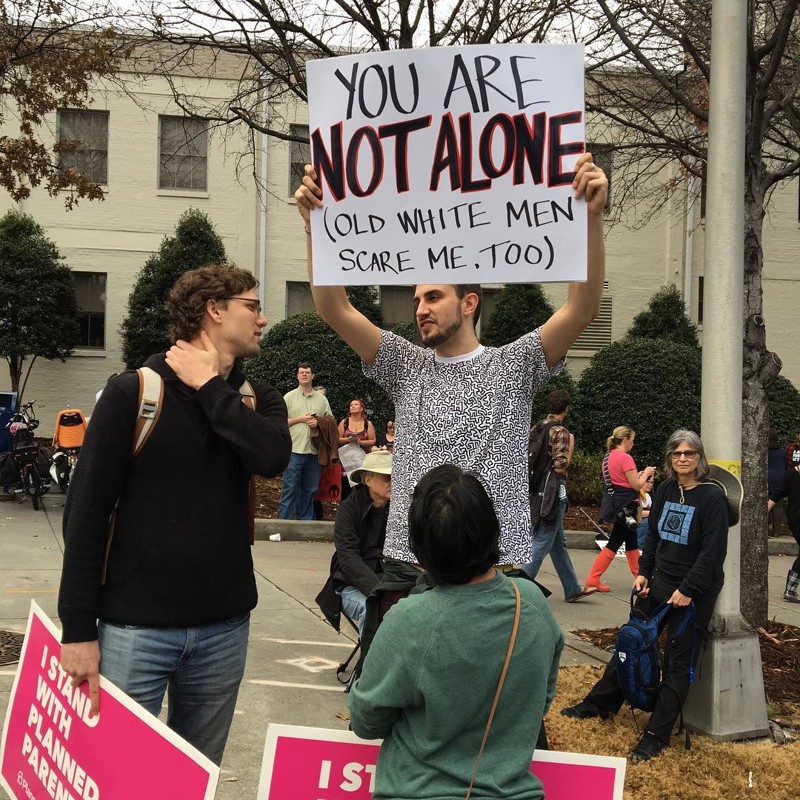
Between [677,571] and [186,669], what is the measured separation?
139 inches

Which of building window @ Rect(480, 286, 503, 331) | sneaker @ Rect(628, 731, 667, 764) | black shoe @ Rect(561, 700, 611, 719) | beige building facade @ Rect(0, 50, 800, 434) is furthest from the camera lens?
building window @ Rect(480, 286, 503, 331)

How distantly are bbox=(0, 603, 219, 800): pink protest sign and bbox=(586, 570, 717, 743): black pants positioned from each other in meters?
3.49

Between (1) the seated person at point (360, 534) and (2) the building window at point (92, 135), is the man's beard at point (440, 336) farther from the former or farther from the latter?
(2) the building window at point (92, 135)

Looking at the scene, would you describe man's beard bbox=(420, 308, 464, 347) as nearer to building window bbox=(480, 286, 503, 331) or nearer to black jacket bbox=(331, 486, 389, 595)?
black jacket bbox=(331, 486, 389, 595)

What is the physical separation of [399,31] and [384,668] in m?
9.99

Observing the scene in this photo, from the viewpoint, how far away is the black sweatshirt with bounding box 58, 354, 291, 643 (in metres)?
2.77

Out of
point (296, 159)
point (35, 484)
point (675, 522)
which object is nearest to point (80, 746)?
point (675, 522)

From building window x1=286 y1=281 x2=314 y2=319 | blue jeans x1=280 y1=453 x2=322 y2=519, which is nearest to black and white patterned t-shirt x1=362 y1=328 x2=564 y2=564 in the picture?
blue jeans x1=280 y1=453 x2=322 y2=519

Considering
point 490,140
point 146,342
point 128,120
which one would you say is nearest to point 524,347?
point 490,140

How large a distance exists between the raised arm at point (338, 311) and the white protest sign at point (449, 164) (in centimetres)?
4

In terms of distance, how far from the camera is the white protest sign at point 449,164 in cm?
330

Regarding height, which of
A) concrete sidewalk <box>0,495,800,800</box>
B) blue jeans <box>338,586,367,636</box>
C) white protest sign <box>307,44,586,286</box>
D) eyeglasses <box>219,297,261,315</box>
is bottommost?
concrete sidewalk <box>0,495,800,800</box>

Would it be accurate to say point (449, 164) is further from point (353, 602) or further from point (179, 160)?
point (179, 160)

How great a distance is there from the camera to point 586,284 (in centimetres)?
327
